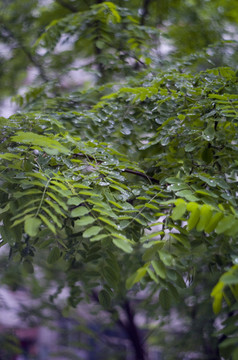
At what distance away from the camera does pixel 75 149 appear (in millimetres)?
1803

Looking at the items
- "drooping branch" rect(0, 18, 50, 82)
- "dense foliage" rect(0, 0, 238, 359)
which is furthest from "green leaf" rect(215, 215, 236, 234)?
"drooping branch" rect(0, 18, 50, 82)

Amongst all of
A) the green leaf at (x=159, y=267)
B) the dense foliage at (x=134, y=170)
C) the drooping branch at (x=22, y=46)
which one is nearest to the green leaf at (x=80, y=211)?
the dense foliage at (x=134, y=170)

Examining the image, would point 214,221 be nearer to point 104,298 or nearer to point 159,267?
point 159,267

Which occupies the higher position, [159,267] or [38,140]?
[38,140]

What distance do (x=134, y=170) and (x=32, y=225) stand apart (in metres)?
0.83

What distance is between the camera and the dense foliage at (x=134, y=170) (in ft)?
4.70

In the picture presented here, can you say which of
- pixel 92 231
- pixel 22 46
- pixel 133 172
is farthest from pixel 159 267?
pixel 22 46

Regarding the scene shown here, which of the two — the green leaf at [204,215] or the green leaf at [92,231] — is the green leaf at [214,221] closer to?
the green leaf at [204,215]

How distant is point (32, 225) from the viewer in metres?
1.28

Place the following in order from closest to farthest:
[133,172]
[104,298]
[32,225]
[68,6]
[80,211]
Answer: [32,225] → [80,211] → [104,298] → [133,172] → [68,6]

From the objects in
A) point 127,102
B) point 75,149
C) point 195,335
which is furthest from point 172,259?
point 195,335

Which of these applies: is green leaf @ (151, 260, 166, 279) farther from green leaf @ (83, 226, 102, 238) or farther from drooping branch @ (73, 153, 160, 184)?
drooping branch @ (73, 153, 160, 184)

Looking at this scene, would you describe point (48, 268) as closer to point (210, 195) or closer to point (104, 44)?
point (104, 44)

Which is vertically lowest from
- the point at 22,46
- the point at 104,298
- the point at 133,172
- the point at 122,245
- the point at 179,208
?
the point at 104,298
